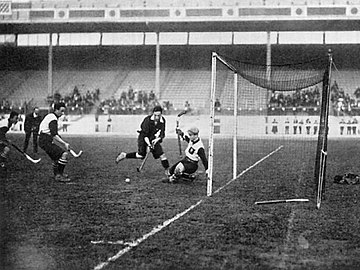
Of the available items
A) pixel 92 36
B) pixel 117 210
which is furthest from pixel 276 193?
pixel 92 36

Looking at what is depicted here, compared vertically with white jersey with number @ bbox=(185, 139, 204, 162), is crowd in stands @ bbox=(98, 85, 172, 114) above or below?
above

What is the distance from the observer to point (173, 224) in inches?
300

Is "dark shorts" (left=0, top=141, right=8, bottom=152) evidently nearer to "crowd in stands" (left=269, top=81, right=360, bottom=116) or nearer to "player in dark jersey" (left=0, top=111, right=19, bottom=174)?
"player in dark jersey" (left=0, top=111, right=19, bottom=174)

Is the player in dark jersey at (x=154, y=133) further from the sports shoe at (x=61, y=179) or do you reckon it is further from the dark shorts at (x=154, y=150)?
the sports shoe at (x=61, y=179)

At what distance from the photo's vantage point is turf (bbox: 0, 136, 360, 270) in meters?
5.82

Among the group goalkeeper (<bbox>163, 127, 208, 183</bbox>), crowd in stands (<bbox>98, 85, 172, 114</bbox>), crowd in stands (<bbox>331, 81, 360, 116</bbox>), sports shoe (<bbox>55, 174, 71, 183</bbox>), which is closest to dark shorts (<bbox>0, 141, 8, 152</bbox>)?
sports shoe (<bbox>55, 174, 71, 183</bbox>)

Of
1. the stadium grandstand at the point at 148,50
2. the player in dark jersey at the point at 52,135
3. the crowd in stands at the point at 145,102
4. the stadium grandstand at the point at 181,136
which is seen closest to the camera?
the stadium grandstand at the point at 181,136

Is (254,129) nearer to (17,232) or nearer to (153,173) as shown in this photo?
(153,173)

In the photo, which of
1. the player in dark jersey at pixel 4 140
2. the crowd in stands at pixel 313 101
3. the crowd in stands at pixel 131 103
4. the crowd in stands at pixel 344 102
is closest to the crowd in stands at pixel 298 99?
the crowd in stands at pixel 313 101

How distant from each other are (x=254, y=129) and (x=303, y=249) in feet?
99.0

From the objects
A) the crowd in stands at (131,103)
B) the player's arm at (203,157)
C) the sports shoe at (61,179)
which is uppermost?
the crowd in stands at (131,103)

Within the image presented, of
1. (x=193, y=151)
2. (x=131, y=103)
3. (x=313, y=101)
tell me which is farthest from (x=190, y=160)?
(x=131, y=103)

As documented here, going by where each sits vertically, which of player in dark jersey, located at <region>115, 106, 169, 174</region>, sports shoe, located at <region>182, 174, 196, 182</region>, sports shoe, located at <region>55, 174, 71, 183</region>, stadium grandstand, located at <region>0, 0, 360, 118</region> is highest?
stadium grandstand, located at <region>0, 0, 360, 118</region>

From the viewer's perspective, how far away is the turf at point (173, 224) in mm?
5824
